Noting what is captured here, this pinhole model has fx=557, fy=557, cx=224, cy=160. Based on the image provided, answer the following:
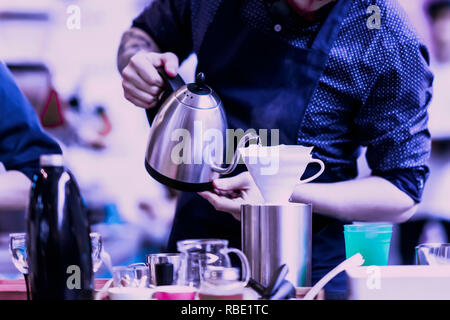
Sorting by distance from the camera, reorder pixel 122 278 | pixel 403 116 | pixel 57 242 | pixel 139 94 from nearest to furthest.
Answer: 1. pixel 57 242
2. pixel 122 278
3. pixel 139 94
4. pixel 403 116

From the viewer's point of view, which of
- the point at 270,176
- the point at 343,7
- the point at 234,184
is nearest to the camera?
the point at 270,176

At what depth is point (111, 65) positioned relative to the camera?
7.59ft

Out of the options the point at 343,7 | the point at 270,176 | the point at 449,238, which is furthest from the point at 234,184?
the point at 449,238

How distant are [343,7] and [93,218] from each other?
4.35 ft

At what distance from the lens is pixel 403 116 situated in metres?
1.57

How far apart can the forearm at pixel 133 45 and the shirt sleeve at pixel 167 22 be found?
2 centimetres

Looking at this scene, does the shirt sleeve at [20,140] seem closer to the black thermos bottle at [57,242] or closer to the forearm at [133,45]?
the forearm at [133,45]

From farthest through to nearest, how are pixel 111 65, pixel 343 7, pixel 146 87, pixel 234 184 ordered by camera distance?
pixel 111 65, pixel 343 7, pixel 146 87, pixel 234 184

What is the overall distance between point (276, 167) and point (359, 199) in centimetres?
58

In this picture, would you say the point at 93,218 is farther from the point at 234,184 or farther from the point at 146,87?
the point at 234,184

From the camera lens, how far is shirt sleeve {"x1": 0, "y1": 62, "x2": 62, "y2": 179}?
169 centimetres

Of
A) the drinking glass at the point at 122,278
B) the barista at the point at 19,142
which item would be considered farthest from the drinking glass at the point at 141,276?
the barista at the point at 19,142

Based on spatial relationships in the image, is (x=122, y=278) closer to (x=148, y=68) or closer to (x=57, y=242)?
(x=57, y=242)

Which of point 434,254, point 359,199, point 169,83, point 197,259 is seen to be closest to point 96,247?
point 197,259
